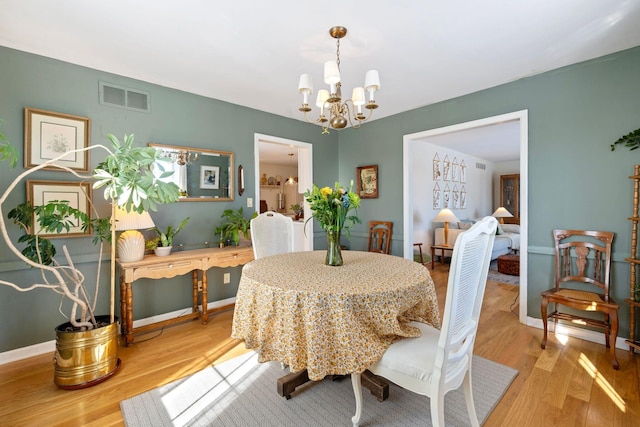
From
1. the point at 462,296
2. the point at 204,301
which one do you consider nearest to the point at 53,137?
the point at 204,301

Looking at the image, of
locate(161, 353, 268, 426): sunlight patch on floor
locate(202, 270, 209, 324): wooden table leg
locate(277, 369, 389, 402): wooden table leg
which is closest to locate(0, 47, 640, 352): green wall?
locate(202, 270, 209, 324): wooden table leg

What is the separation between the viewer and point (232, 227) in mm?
3275

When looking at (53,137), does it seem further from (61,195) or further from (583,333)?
(583,333)

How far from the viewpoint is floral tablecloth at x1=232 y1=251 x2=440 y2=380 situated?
1.33 m

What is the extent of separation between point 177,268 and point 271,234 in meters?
0.97

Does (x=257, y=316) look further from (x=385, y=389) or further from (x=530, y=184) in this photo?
(x=530, y=184)

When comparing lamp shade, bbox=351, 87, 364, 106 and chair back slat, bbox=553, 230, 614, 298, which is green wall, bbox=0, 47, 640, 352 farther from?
lamp shade, bbox=351, 87, 364, 106

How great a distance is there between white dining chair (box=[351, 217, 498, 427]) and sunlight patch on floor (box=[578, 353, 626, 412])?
1.09m

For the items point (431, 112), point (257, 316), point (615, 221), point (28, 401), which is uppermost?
point (431, 112)

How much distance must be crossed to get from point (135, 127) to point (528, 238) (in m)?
4.07

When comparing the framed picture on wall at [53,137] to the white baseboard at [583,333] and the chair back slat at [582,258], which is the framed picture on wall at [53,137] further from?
the white baseboard at [583,333]

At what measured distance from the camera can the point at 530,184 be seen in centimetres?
292

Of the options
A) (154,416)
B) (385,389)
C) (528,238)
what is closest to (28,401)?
(154,416)

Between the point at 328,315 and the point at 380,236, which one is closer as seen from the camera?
the point at 328,315
